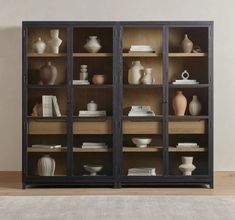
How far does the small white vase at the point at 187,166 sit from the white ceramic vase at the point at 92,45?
1.39 m

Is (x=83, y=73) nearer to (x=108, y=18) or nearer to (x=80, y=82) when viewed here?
(x=80, y=82)

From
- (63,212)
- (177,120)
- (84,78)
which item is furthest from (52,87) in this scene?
(63,212)

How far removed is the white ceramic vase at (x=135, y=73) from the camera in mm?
6412

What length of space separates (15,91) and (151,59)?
149cm

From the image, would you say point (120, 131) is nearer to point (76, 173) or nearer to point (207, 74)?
point (76, 173)

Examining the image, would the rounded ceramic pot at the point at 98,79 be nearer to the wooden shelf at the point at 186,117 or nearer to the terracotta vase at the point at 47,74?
the terracotta vase at the point at 47,74

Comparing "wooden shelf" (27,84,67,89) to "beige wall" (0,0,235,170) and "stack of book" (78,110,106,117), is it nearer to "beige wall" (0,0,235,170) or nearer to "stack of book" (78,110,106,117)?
"stack of book" (78,110,106,117)

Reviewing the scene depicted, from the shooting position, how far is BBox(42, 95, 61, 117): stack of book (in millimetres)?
6391

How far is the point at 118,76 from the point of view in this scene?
6340 mm

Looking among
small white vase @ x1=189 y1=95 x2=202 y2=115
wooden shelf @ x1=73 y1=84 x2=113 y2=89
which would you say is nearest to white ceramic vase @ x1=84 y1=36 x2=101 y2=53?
wooden shelf @ x1=73 y1=84 x2=113 y2=89

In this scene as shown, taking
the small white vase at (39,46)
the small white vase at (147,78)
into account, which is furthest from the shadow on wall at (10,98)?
the small white vase at (147,78)

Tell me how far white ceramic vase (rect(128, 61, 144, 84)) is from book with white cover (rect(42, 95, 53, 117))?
821 mm

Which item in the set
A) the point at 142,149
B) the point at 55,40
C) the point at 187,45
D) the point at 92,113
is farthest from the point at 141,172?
the point at 55,40

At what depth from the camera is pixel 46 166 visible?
21.0 feet
